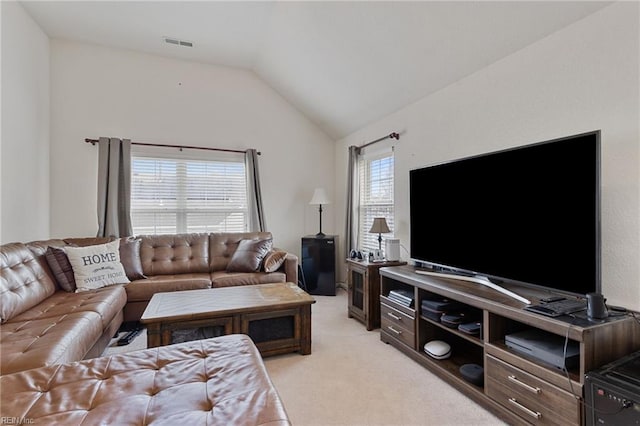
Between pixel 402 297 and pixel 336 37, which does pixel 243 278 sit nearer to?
pixel 402 297

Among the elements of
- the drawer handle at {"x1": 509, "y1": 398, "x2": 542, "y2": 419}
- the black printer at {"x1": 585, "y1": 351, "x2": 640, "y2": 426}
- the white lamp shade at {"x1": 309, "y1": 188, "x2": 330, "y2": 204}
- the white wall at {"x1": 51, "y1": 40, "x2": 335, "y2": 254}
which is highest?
the white wall at {"x1": 51, "y1": 40, "x2": 335, "y2": 254}

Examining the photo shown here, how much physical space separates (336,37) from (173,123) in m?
2.49

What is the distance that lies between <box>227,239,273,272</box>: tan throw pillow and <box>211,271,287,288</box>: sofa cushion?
96 millimetres

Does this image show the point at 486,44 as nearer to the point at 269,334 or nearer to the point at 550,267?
the point at 550,267

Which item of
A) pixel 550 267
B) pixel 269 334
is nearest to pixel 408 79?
pixel 550 267

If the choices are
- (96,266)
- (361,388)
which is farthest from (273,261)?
(361,388)

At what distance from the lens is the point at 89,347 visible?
6.52 ft

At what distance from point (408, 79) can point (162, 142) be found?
315 centimetres

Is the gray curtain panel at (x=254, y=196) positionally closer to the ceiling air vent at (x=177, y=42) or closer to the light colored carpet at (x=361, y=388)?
the ceiling air vent at (x=177, y=42)

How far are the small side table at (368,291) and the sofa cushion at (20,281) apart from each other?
2675 mm

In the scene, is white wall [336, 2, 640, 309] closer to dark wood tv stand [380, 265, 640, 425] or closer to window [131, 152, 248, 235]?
dark wood tv stand [380, 265, 640, 425]

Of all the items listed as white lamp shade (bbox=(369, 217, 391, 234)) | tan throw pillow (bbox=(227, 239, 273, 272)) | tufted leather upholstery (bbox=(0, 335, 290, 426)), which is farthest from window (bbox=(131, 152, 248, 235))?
tufted leather upholstery (bbox=(0, 335, 290, 426))

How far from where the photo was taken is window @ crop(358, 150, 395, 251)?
3.74 metres

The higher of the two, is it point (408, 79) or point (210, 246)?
point (408, 79)
